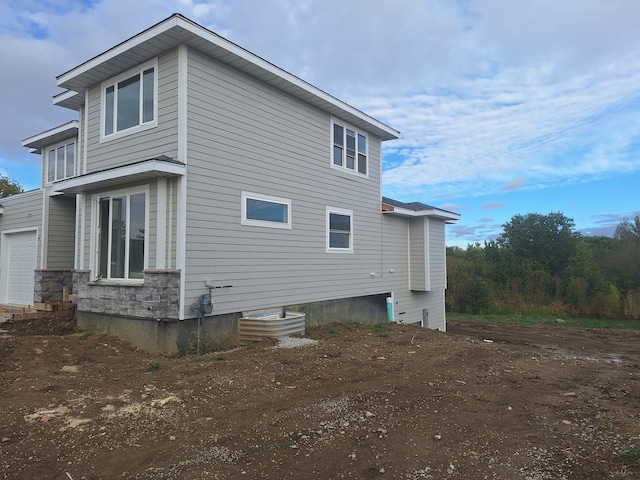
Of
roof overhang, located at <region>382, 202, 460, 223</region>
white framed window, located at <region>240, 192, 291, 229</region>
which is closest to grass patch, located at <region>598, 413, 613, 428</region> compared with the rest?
white framed window, located at <region>240, 192, 291, 229</region>

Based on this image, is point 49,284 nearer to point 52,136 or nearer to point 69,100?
point 52,136

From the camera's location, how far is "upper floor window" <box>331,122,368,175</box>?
11.8 metres

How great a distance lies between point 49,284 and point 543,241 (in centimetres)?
2827

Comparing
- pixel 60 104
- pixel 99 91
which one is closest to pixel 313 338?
pixel 99 91

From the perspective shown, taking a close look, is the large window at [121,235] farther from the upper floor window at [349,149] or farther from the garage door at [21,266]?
the upper floor window at [349,149]

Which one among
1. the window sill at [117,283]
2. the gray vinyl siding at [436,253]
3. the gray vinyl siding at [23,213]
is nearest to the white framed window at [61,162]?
the gray vinyl siding at [23,213]

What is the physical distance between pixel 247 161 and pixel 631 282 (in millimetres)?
21946

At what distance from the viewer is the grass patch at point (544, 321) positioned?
19.0 meters

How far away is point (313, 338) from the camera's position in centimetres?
898

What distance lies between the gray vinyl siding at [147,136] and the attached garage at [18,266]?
3.87m

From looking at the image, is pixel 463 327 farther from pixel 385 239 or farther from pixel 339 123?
pixel 339 123

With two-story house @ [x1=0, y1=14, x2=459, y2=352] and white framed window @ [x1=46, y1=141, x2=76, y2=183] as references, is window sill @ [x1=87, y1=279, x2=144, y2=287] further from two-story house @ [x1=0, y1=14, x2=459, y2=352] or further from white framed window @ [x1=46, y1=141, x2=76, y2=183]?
white framed window @ [x1=46, y1=141, x2=76, y2=183]

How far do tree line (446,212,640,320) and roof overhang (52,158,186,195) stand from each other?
785 inches

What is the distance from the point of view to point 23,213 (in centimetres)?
1173
